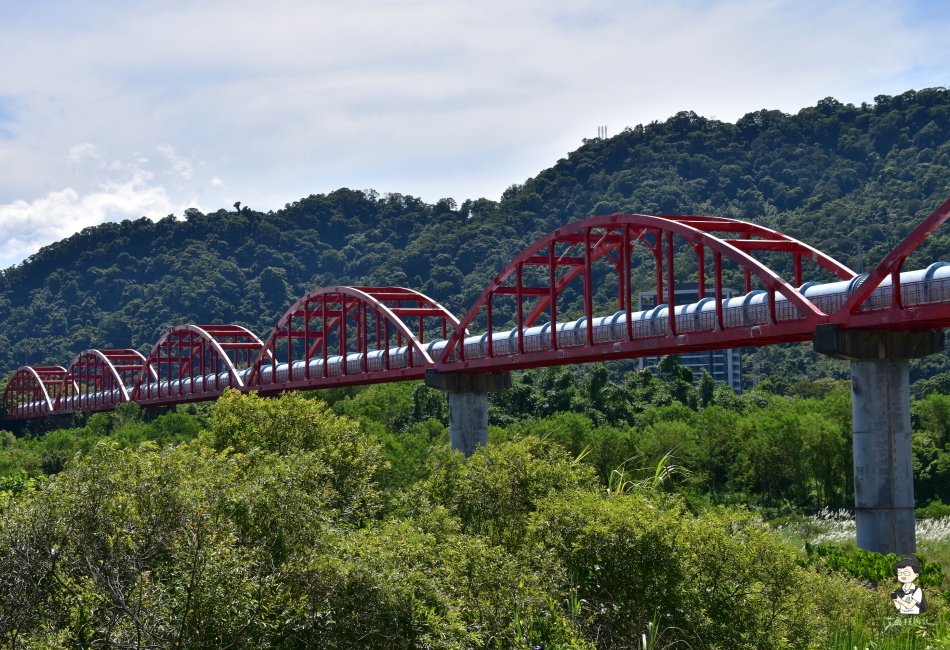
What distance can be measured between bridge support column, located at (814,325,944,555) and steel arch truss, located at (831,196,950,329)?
2.65 feet

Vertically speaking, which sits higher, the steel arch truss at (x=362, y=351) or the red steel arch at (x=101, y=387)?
the steel arch truss at (x=362, y=351)

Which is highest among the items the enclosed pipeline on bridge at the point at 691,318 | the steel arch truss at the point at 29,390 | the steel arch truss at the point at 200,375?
the enclosed pipeline on bridge at the point at 691,318

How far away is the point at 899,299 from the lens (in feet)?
162

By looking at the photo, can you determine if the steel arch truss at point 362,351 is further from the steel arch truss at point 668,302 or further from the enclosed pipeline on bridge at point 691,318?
the steel arch truss at point 668,302

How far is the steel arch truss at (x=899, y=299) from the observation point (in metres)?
47.6

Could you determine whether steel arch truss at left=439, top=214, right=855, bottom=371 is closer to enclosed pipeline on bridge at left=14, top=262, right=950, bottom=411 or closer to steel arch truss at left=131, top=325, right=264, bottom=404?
enclosed pipeline on bridge at left=14, top=262, right=950, bottom=411

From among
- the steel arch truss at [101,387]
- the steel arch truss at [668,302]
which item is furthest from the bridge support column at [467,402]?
A: the steel arch truss at [101,387]

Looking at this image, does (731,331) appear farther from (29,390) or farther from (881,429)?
(29,390)

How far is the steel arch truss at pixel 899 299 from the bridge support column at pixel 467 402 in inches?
1212

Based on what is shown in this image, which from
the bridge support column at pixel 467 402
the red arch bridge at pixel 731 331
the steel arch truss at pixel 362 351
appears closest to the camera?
the red arch bridge at pixel 731 331

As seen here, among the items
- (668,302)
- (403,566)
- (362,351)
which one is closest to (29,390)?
(362,351)

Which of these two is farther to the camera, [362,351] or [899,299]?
[362,351]

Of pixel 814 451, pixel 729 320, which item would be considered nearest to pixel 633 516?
pixel 729 320

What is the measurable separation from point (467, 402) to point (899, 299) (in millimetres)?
35296
